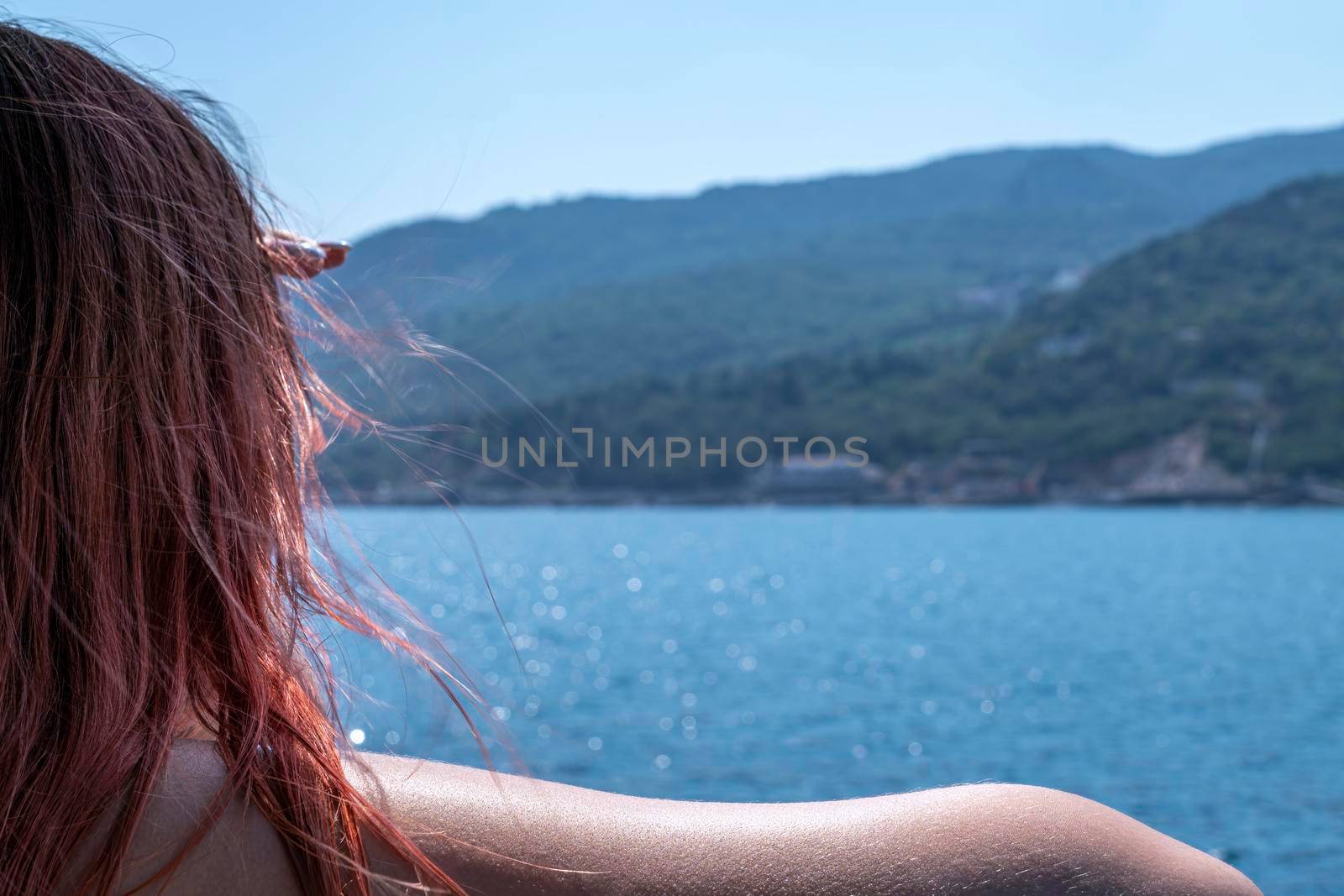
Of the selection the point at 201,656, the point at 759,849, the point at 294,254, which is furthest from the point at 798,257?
the point at 759,849

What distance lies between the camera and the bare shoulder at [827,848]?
1.82 ft

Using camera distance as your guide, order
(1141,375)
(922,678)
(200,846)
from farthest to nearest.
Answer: (1141,375), (922,678), (200,846)

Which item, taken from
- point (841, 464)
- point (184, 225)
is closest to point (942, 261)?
point (841, 464)

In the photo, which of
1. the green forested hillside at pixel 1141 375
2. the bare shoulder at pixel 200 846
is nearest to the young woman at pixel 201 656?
the bare shoulder at pixel 200 846

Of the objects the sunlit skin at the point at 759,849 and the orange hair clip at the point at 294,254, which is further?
the orange hair clip at the point at 294,254

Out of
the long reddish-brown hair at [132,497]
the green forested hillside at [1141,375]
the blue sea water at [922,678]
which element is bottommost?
the blue sea water at [922,678]

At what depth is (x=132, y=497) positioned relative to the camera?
677 mm

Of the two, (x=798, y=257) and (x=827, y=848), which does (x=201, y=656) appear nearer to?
(x=827, y=848)

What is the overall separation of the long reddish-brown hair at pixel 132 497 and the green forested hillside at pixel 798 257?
26 cm

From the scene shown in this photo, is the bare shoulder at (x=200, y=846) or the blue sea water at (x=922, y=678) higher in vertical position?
the bare shoulder at (x=200, y=846)

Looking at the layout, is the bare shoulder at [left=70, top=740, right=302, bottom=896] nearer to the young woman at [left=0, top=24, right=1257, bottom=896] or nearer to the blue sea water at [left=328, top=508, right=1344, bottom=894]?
the young woman at [left=0, top=24, right=1257, bottom=896]

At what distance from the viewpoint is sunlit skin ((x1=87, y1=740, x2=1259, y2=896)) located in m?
0.55

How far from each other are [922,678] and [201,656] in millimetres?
25122

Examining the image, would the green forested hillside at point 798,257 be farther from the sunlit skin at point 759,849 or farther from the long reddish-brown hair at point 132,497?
the sunlit skin at point 759,849
